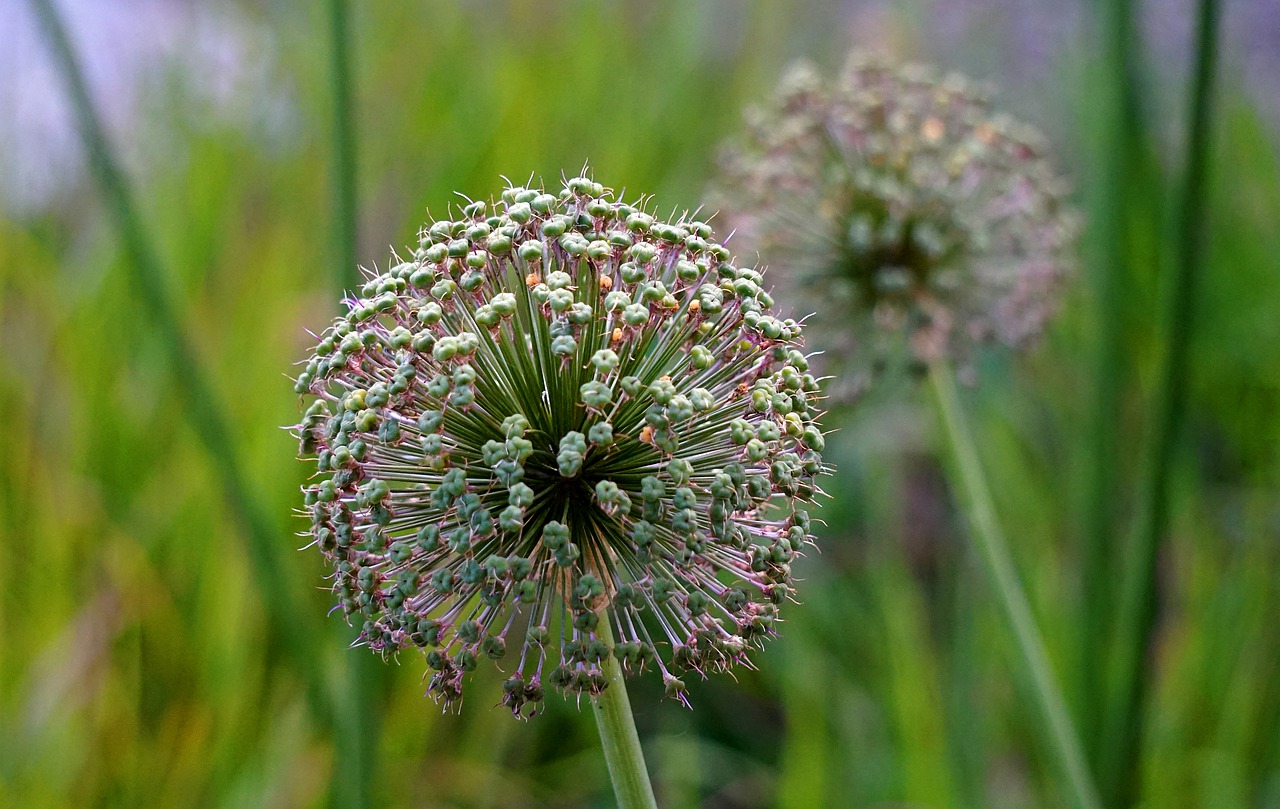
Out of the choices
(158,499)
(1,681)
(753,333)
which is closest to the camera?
(753,333)

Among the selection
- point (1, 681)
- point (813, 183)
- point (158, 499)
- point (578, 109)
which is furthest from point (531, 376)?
point (578, 109)

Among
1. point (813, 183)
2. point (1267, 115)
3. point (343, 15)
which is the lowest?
point (813, 183)

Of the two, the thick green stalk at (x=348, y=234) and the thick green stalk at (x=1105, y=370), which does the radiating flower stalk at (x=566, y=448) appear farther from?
the thick green stalk at (x=1105, y=370)

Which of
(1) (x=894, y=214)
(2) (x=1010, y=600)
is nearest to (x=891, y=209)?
(1) (x=894, y=214)

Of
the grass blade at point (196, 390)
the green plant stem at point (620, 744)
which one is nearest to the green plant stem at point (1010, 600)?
the green plant stem at point (620, 744)

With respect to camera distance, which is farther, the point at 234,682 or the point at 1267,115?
the point at 1267,115

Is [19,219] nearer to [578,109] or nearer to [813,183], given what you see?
[578,109]

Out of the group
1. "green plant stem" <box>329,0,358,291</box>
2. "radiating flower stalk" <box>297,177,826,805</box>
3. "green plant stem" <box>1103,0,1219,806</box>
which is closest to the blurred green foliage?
"green plant stem" <box>1103,0,1219,806</box>
